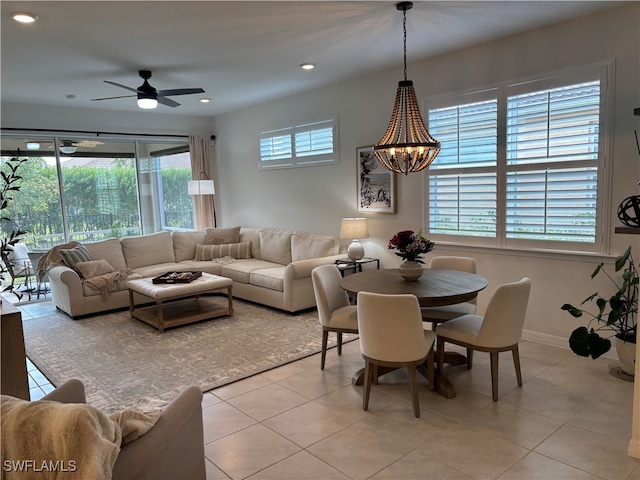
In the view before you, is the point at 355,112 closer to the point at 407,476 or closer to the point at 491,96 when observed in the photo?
the point at 491,96

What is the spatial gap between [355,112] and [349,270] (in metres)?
1.96

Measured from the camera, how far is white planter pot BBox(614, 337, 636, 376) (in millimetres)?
3289

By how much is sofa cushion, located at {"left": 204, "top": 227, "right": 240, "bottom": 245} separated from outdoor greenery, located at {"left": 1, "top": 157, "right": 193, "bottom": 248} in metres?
1.40

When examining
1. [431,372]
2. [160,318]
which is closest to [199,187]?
[160,318]

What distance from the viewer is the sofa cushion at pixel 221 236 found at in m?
6.88

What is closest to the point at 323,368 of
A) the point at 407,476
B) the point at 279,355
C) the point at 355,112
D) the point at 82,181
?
the point at 279,355

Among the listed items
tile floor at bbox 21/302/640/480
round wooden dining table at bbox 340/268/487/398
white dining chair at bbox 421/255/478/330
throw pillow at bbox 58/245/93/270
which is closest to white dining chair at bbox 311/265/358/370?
round wooden dining table at bbox 340/268/487/398

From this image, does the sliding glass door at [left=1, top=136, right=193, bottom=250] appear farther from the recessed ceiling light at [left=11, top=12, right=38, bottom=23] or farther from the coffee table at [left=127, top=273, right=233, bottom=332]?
the recessed ceiling light at [left=11, top=12, right=38, bottom=23]

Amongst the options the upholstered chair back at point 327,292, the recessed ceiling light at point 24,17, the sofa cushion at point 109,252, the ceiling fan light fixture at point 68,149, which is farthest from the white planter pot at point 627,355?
the ceiling fan light fixture at point 68,149

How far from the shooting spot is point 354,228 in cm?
521

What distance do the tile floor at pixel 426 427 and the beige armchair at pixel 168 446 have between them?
0.55 meters

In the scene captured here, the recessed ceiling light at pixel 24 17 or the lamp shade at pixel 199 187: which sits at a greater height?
the recessed ceiling light at pixel 24 17

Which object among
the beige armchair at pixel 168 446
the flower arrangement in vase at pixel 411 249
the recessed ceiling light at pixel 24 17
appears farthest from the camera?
the flower arrangement in vase at pixel 411 249

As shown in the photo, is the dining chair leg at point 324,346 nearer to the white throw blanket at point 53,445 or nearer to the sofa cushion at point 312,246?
the sofa cushion at point 312,246
